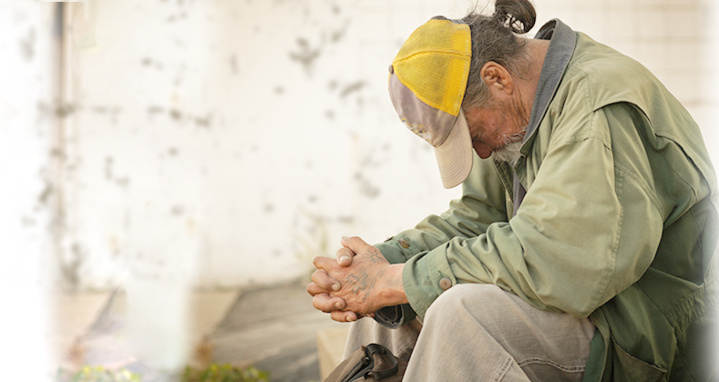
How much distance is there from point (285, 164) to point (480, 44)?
→ 1951mm

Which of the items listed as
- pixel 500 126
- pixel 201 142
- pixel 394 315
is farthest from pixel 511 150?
pixel 201 142

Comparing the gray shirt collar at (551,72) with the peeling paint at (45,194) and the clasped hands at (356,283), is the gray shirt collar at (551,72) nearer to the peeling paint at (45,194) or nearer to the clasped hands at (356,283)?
the clasped hands at (356,283)

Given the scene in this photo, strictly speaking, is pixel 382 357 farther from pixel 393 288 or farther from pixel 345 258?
pixel 345 258

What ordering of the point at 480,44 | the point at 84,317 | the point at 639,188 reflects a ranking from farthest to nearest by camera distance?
the point at 84,317
the point at 480,44
the point at 639,188

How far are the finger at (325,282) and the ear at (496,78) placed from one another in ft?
2.06

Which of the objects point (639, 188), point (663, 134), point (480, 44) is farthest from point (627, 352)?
point (480, 44)

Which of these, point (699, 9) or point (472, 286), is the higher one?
point (699, 9)

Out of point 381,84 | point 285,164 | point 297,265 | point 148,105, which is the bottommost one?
point 297,265

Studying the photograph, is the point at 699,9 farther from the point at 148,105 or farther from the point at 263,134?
the point at 148,105

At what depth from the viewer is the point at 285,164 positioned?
133 inches

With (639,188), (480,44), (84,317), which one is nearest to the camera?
(639,188)

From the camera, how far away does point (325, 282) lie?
5.34 ft

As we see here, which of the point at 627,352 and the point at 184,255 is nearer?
the point at 627,352

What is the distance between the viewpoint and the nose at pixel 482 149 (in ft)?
5.52
